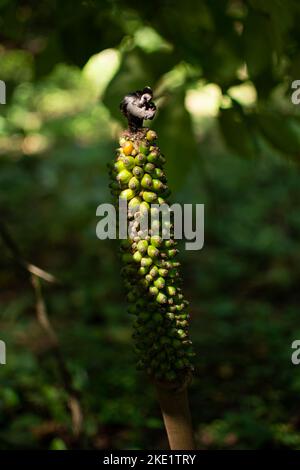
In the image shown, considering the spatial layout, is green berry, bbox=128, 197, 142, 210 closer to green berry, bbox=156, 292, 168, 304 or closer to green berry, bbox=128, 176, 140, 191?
green berry, bbox=128, 176, 140, 191

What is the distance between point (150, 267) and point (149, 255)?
0.07ft

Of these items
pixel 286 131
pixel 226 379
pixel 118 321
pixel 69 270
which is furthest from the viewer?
pixel 69 270

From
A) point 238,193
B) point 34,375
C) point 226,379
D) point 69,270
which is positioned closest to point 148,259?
point 226,379

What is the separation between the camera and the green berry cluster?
1.11m

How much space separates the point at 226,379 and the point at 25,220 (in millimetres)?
3200

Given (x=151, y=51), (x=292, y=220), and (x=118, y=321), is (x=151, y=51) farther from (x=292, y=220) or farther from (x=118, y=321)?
(x=292, y=220)

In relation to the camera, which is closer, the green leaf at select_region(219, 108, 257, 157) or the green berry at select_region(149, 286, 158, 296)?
the green berry at select_region(149, 286, 158, 296)

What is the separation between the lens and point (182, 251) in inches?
206

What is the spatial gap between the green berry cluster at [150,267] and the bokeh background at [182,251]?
2.20 feet

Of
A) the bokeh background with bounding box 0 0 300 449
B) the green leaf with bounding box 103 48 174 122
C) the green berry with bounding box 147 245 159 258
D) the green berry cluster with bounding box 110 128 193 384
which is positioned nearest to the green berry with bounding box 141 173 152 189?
the green berry cluster with bounding box 110 128 193 384

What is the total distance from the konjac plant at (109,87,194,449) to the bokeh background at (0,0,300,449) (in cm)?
65

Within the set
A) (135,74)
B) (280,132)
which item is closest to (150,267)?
(280,132)

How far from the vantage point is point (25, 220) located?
5754 mm

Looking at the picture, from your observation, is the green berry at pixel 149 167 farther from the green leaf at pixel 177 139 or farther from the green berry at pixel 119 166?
the green leaf at pixel 177 139
